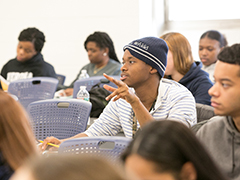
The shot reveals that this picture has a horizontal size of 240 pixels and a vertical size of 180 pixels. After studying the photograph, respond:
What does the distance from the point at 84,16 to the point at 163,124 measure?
485 cm

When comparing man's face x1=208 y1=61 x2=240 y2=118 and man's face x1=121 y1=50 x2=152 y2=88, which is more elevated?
man's face x1=208 y1=61 x2=240 y2=118

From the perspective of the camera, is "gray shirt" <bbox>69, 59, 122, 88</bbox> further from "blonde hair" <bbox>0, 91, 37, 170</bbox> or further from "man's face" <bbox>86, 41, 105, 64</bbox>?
"blonde hair" <bbox>0, 91, 37, 170</bbox>

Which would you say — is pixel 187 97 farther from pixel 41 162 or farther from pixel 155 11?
pixel 155 11

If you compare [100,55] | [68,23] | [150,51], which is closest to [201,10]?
[100,55]

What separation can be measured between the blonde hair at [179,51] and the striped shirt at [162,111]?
817mm

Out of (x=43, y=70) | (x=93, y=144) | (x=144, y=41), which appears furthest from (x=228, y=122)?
(x=43, y=70)

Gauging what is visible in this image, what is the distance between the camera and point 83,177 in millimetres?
415

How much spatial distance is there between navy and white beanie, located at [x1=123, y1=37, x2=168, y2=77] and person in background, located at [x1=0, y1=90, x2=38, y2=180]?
3.91 feet

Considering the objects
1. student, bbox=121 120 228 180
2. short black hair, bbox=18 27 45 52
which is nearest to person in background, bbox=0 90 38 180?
student, bbox=121 120 228 180

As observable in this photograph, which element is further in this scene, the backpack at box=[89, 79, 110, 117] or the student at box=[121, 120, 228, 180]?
the backpack at box=[89, 79, 110, 117]

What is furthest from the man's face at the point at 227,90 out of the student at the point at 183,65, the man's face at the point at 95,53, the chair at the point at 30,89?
the man's face at the point at 95,53

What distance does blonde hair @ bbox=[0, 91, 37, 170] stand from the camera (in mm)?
1081

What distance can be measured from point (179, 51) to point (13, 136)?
213 centimetres

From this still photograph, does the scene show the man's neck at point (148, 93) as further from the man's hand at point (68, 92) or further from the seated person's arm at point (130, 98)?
the man's hand at point (68, 92)
